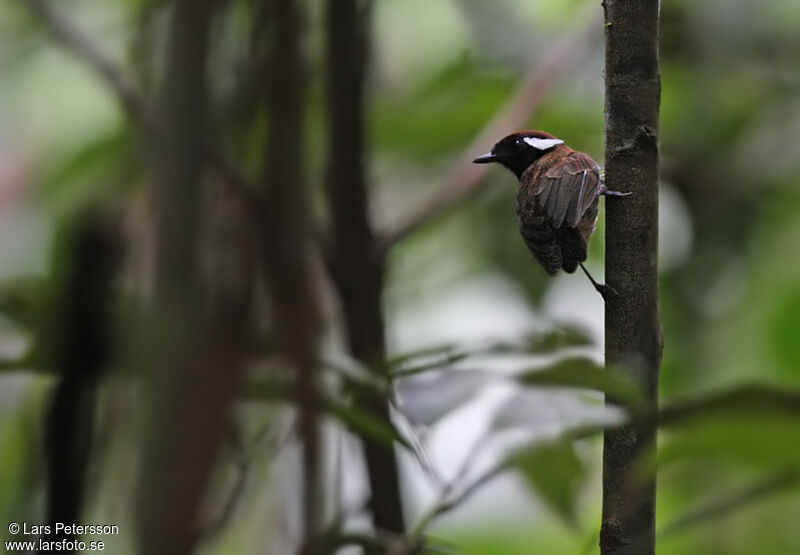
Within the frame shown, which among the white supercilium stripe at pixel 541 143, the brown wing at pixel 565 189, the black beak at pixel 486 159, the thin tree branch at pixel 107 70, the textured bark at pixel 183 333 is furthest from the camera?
the white supercilium stripe at pixel 541 143

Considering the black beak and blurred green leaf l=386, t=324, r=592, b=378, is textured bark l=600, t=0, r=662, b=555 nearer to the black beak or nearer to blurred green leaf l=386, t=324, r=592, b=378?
blurred green leaf l=386, t=324, r=592, b=378

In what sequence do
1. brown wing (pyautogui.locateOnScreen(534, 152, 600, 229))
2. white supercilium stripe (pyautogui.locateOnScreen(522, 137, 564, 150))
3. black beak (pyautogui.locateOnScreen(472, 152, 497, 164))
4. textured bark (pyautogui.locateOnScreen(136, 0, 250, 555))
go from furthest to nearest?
white supercilium stripe (pyautogui.locateOnScreen(522, 137, 564, 150)) < black beak (pyautogui.locateOnScreen(472, 152, 497, 164)) < brown wing (pyautogui.locateOnScreen(534, 152, 600, 229)) < textured bark (pyautogui.locateOnScreen(136, 0, 250, 555))

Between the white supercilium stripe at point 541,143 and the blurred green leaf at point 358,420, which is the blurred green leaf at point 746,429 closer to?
the blurred green leaf at point 358,420

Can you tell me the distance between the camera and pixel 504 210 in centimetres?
192

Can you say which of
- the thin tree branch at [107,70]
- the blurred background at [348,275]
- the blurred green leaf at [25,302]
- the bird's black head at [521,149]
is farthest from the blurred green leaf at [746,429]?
the bird's black head at [521,149]

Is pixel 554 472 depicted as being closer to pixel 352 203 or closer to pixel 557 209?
pixel 352 203

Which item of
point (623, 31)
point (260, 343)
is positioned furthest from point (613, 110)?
point (260, 343)

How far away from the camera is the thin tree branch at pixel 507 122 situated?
4.08 feet

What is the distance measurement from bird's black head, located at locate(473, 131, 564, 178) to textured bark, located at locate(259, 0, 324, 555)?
31.8 inches

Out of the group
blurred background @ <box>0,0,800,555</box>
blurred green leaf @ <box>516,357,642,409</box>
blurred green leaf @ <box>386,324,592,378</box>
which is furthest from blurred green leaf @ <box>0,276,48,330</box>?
blurred green leaf @ <box>516,357,642,409</box>

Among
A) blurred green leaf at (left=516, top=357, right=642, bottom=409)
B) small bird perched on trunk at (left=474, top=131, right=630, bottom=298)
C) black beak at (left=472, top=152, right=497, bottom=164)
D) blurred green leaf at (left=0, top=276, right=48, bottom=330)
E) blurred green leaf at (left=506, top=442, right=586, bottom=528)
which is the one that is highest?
black beak at (left=472, top=152, right=497, bottom=164)

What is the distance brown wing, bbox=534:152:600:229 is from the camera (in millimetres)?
1166

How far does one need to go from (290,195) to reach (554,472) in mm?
500

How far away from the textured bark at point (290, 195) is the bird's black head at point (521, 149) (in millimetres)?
807
